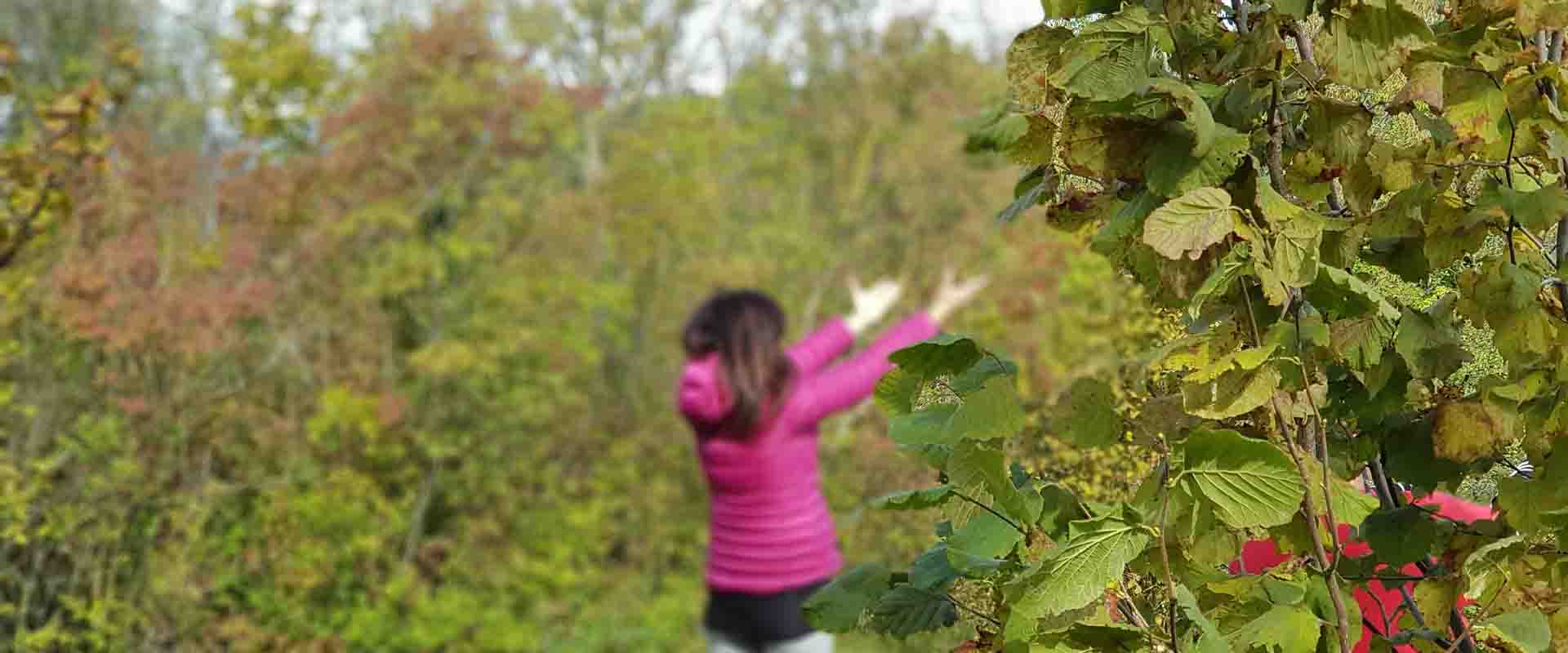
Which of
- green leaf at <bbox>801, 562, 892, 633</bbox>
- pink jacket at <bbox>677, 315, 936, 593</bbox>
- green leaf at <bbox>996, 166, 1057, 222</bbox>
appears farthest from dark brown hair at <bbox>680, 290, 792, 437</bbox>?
→ green leaf at <bbox>996, 166, 1057, 222</bbox>

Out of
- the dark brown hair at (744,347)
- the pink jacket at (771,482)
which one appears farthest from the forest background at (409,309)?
the dark brown hair at (744,347)

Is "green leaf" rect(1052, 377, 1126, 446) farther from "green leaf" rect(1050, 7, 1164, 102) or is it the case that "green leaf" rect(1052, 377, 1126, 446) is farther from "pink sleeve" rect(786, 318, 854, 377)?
"pink sleeve" rect(786, 318, 854, 377)

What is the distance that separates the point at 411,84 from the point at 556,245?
1.23 meters

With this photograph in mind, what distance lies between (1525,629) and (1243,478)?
0.25 metres

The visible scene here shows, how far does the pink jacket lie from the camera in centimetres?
445

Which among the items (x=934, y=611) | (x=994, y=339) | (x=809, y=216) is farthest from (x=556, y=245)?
(x=934, y=611)

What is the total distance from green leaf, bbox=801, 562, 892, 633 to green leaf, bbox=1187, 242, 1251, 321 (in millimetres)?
445

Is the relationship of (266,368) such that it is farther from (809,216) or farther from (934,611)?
(809,216)

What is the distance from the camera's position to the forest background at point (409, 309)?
462 cm

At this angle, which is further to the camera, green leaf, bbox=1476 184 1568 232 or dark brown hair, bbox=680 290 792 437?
dark brown hair, bbox=680 290 792 437

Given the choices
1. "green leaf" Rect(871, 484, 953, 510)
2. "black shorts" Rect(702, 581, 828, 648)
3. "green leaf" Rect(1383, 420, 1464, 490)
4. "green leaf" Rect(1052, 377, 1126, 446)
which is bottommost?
"black shorts" Rect(702, 581, 828, 648)

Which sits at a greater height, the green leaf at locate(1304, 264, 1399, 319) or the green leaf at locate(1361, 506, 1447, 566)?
the green leaf at locate(1304, 264, 1399, 319)

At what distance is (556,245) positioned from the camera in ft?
25.1

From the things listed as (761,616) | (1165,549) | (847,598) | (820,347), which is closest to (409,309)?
(820,347)
